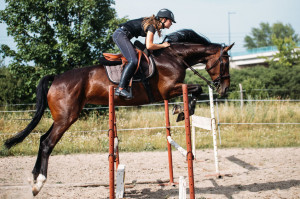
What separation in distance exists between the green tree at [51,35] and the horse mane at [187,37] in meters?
4.77

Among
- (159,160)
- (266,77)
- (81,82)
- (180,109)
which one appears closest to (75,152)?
(159,160)

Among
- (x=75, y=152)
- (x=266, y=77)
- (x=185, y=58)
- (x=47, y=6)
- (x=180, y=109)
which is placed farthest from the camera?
(x=266, y=77)

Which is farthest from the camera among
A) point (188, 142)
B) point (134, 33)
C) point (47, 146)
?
point (134, 33)

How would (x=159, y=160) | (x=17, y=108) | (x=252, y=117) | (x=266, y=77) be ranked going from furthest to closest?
1. (x=266, y=77)
2. (x=17, y=108)
3. (x=252, y=117)
4. (x=159, y=160)

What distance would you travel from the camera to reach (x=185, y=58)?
400 cm

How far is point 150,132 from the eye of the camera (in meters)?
8.89

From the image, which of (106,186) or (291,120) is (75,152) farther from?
(291,120)

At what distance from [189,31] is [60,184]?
336 centimetres

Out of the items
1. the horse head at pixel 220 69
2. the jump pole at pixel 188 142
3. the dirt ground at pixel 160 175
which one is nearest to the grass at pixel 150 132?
the dirt ground at pixel 160 175

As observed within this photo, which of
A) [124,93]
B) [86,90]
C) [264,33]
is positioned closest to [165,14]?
[124,93]

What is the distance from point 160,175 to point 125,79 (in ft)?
8.47

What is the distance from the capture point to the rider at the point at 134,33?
3514 mm

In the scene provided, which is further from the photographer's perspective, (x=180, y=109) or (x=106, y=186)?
(x=106, y=186)

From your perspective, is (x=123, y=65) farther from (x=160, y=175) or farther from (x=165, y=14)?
(x=160, y=175)
